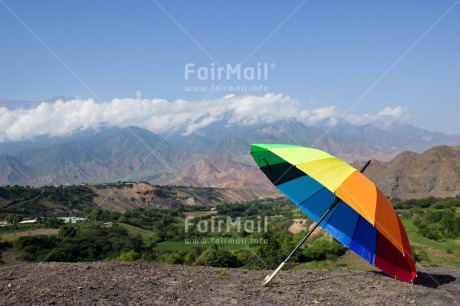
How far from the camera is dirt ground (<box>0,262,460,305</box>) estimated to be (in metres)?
8.59

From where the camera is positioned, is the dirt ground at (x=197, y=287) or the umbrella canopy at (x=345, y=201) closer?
the umbrella canopy at (x=345, y=201)

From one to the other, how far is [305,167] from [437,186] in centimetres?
11441

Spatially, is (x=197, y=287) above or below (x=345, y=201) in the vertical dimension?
below

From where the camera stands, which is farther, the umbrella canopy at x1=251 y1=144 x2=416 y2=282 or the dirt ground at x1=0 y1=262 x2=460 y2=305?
the dirt ground at x1=0 y1=262 x2=460 y2=305

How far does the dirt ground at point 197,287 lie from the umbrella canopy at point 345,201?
95 cm

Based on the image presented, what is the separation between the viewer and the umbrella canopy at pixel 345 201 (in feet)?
26.2

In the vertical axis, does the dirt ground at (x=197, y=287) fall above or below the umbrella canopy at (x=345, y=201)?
below

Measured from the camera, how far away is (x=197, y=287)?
386 inches

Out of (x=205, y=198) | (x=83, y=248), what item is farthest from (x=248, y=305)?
(x=205, y=198)

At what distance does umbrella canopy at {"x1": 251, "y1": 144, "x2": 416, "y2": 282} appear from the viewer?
7973mm

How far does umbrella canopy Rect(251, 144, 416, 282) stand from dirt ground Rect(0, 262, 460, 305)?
3.10 ft

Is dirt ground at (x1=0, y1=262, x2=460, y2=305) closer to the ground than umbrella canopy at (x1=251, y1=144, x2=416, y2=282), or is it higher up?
closer to the ground

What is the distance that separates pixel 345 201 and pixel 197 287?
4.45m

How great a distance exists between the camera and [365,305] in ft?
29.5
